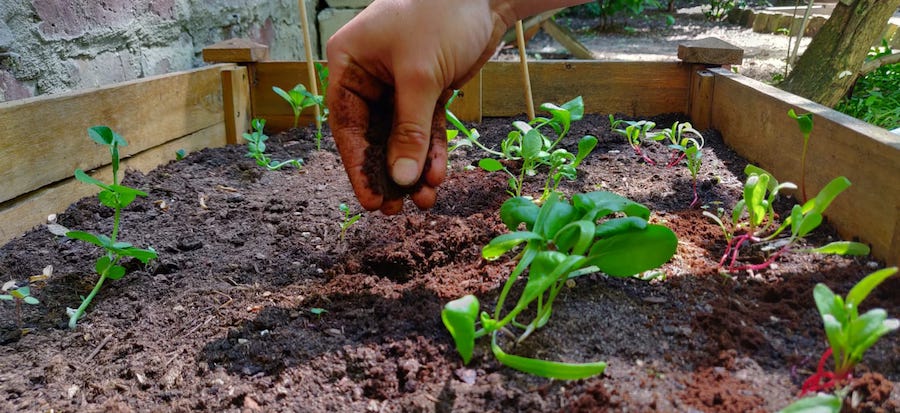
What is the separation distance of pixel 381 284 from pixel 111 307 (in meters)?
0.50

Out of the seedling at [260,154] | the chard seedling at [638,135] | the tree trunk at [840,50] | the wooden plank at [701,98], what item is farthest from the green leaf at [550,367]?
the tree trunk at [840,50]

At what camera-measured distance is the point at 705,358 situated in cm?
90

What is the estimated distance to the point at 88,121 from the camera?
1664mm

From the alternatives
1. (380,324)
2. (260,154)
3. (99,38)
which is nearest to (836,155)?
(380,324)

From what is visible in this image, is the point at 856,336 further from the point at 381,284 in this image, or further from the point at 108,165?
the point at 108,165

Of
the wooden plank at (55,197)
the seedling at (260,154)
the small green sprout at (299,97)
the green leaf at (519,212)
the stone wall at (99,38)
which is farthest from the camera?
the small green sprout at (299,97)

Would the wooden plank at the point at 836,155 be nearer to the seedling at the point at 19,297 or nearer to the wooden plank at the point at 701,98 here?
the wooden plank at the point at 701,98

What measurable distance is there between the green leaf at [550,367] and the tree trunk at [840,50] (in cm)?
230

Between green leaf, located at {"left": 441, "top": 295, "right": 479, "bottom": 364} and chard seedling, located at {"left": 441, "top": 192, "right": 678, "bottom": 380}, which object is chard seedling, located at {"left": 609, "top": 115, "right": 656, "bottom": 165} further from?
green leaf, located at {"left": 441, "top": 295, "right": 479, "bottom": 364}

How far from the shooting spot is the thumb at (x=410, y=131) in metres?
1.20

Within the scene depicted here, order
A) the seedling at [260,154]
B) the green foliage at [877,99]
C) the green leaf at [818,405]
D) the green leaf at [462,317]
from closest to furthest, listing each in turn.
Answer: the green leaf at [818,405], the green leaf at [462,317], the seedling at [260,154], the green foliage at [877,99]

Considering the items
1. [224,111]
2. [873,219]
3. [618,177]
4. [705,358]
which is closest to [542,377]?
[705,358]

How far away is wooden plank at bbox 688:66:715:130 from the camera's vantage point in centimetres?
222

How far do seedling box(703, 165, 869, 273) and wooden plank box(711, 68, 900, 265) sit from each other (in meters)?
0.09
